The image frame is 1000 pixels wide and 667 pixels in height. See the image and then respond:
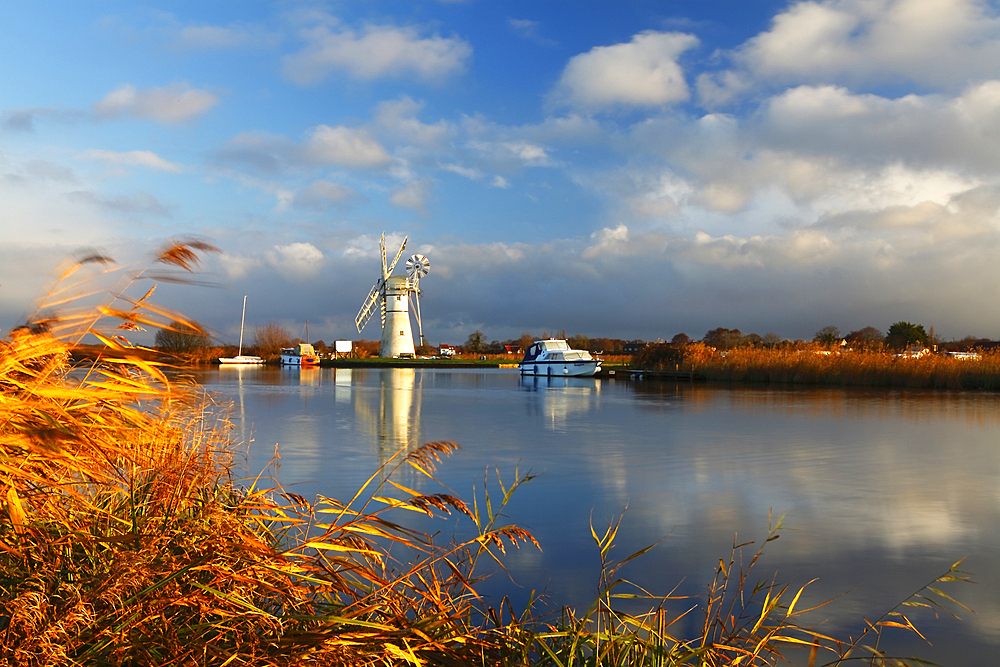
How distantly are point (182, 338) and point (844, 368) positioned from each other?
27.2m

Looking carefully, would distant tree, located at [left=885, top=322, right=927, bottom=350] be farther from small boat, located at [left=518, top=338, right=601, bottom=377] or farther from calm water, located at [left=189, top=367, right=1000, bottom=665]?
calm water, located at [left=189, top=367, right=1000, bottom=665]

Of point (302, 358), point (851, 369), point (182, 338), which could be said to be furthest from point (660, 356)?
point (302, 358)

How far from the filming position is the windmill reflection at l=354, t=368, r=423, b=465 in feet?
30.9

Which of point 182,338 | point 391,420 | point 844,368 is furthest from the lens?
point 844,368

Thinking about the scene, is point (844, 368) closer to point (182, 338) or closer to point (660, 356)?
point (660, 356)

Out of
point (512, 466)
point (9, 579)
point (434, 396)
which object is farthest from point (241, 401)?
point (9, 579)

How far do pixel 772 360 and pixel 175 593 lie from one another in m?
29.0

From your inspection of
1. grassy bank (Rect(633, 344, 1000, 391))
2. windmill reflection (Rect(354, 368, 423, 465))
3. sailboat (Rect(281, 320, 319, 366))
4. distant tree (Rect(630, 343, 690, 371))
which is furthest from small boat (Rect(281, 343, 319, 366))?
windmill reflection (Rect(354, 368, 423, 465))

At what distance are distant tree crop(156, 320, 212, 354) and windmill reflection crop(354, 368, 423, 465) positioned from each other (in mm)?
2835

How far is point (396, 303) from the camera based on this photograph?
5897 centimetres

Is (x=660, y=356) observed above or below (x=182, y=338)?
below

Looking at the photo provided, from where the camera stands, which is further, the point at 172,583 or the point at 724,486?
the point at 724,486

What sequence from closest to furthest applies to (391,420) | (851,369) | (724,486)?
A: (724,486)
(391,420)
(851,369)

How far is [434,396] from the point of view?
68.3ft
